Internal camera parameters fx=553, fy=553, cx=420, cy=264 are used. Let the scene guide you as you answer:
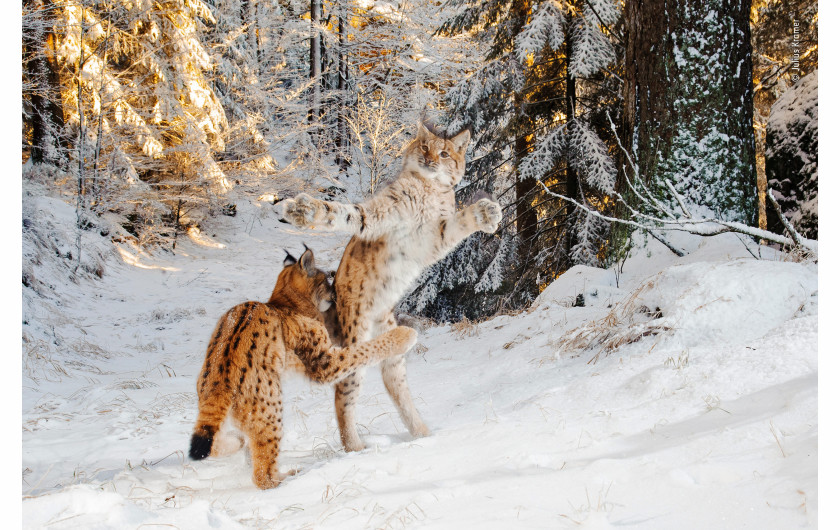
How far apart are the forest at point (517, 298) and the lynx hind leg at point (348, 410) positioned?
0.38 ft

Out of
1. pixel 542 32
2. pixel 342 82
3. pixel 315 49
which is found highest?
pixel 315 49

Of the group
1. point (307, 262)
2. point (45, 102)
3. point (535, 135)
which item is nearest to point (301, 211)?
point (307, 262)

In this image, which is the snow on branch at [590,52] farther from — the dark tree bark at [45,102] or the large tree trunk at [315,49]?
the large tree trunk at [315,49]

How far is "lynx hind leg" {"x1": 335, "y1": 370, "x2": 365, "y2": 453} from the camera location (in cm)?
361

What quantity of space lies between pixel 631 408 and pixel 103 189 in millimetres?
13502

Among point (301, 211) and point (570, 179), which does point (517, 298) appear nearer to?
point (570, 179)

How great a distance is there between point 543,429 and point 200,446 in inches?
68.2

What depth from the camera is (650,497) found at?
6.79 ft

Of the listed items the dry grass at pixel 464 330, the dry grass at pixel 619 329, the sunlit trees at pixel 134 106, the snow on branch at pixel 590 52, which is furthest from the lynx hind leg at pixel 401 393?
the sunlit trees at pixel 134 106

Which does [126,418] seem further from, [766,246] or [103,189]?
[103,189]

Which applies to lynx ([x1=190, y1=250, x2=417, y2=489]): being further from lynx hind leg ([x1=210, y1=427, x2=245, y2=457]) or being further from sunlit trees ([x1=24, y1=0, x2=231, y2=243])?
sunlit trees ([x1=24, y1=0, x2=231, y2=243])

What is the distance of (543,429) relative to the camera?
2.94m

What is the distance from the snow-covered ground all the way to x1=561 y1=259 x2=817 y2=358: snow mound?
12mm

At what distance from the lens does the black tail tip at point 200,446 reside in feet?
8.62
